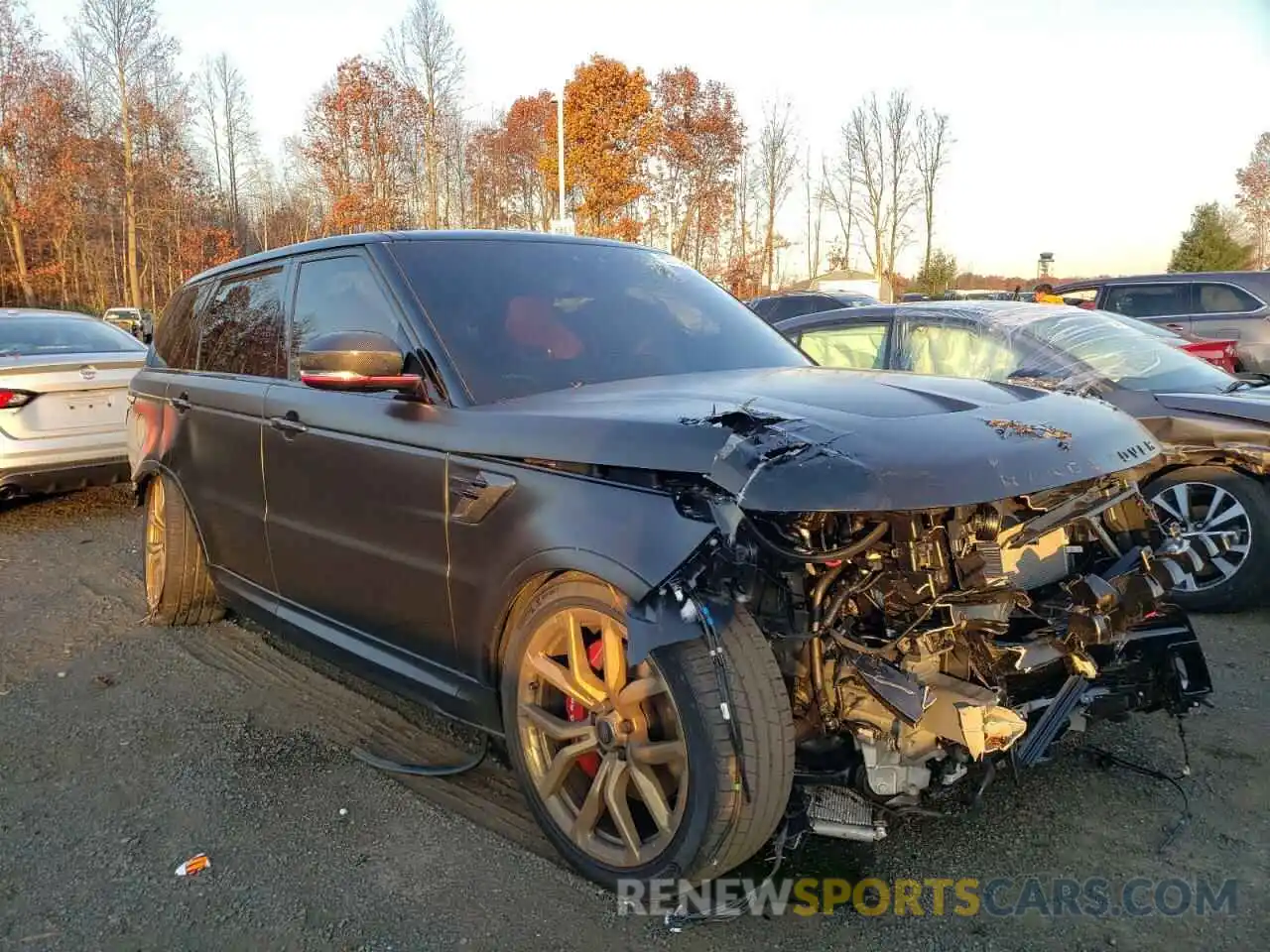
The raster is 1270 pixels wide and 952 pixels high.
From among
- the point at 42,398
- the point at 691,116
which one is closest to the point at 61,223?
the point at 691,116

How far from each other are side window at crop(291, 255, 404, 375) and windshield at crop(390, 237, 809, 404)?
0.15 m

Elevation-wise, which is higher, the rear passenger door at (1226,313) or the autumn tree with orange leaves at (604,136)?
the autumn tree with orange leaves at (604,136)

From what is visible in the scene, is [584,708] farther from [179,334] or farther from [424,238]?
[179,334]

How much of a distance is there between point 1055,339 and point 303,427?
4178 millimetres

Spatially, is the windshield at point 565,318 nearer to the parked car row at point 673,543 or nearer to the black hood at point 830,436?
the parked car row at point 673,543

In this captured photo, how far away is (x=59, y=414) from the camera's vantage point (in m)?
6.84

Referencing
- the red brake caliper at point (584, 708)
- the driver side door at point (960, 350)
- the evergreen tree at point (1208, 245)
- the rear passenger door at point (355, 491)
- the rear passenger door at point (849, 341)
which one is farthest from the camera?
the evergreen tree at point (1208, 245)

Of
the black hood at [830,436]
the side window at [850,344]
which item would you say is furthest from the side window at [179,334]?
the side window at [850,344]

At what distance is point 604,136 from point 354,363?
29.6 metres

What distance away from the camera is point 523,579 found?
2.51 m

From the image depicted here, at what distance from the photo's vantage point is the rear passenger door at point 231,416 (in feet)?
12.3

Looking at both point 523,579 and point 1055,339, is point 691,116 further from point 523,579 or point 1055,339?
point 523,579

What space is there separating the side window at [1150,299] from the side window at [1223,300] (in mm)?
151

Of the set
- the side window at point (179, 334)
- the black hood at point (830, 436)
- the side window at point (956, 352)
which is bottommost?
the black hood at point (830, 436)
